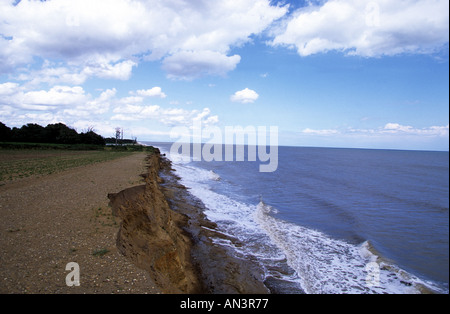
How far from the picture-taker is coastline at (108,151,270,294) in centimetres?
684

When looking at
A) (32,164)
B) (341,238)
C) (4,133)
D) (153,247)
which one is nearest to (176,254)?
(153,247)

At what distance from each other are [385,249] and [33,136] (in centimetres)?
8711

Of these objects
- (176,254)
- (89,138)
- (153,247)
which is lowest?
(176,254)

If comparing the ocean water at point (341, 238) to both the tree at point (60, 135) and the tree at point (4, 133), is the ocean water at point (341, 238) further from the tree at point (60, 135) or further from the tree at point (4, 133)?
the tree at point (4, 133)

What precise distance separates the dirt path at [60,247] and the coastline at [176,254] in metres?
0.51

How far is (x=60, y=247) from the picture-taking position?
6477 millimetres

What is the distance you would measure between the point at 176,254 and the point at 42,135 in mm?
83269

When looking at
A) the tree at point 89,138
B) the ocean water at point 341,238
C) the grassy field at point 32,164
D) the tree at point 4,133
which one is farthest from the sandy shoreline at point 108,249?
the tree at point 89,138

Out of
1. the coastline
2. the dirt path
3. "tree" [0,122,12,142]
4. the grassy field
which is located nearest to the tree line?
"tree" [0,122,12,142]

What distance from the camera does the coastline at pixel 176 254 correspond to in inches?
269

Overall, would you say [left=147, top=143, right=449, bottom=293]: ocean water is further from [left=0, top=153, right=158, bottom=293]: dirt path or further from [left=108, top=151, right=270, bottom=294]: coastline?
[left=0, top=153, right=158, bottom=293]: dirt path

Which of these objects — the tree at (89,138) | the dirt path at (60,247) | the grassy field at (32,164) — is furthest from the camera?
the tree at (89,138)

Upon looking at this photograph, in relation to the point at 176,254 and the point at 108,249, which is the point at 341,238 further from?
the point at 108,249
